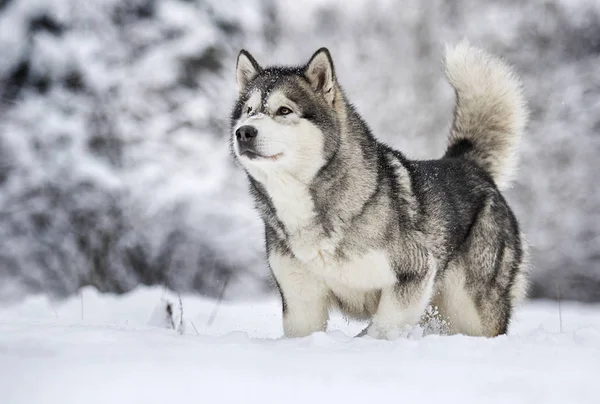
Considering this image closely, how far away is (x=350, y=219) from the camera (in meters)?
3.32

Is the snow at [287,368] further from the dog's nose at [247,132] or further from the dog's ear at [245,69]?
the dog's ear at [245,69]

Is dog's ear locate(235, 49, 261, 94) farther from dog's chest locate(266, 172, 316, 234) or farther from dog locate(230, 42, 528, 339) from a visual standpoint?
dog's chest locate(266, 172, 316, 234)

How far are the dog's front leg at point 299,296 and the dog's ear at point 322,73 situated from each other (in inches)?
32.6

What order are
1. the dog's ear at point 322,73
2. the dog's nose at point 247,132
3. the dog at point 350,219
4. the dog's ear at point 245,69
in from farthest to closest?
the dog's ear at point 245,69 < the dog's ear at point 322,73 < the dog at point 350,219 < the dog's nose at point 247,132

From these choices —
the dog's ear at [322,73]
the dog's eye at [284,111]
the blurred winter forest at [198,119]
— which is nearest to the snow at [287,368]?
the dog's eye at [284,111]

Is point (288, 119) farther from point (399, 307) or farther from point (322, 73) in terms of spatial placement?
point (399, 307)

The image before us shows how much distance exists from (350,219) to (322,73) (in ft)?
2.46

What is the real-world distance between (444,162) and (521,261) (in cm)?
74

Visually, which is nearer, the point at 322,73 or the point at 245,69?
the point at 322,73

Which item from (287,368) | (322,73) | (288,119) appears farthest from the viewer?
(322,73)

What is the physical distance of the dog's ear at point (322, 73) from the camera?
3500 mm

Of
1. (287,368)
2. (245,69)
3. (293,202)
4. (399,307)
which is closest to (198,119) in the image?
(245,69)

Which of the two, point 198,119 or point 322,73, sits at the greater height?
point 322,73

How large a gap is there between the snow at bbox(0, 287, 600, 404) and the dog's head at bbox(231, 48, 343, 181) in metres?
0.82
